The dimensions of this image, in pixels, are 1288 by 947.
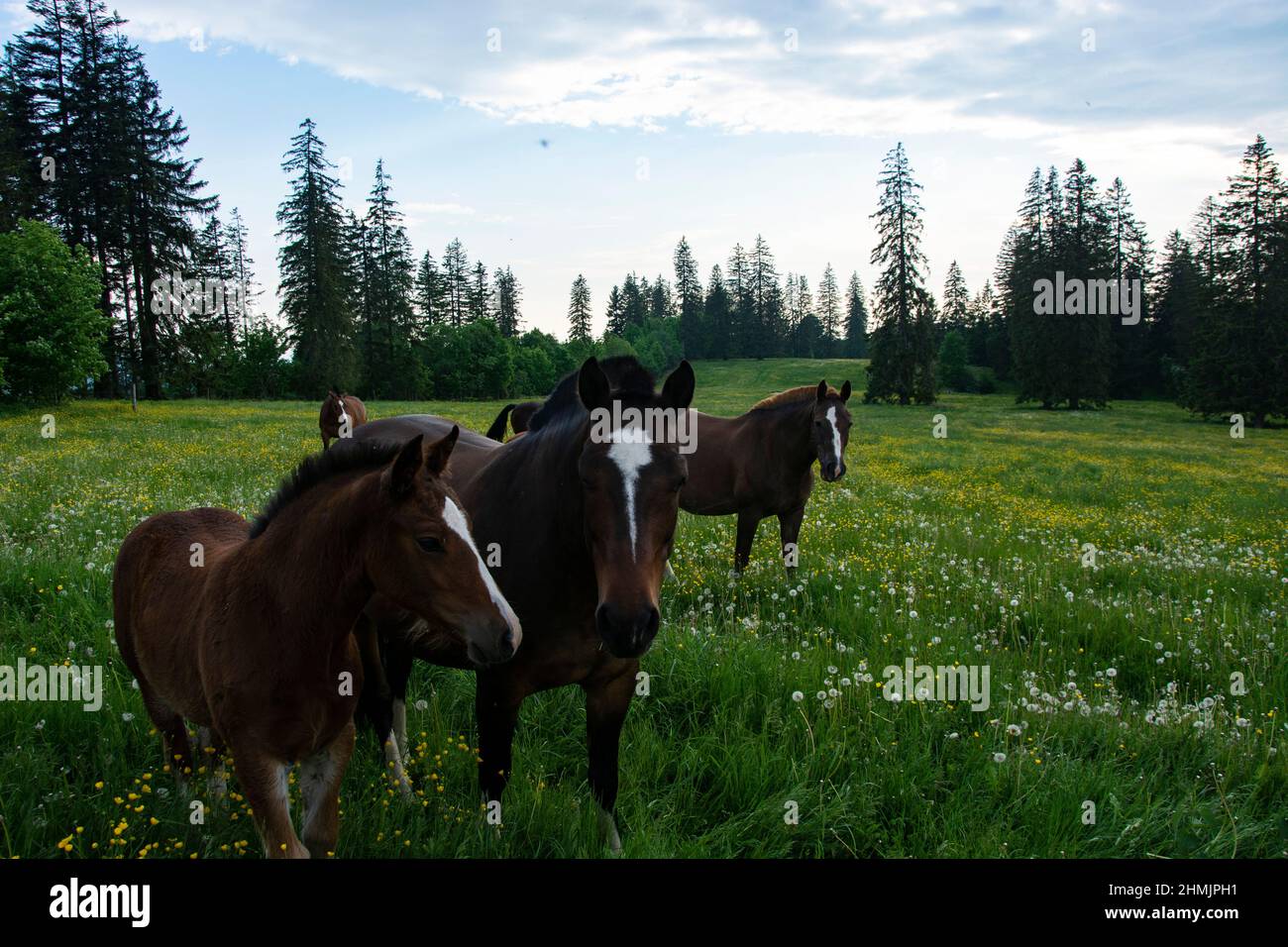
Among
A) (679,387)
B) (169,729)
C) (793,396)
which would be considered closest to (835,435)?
(793,396)

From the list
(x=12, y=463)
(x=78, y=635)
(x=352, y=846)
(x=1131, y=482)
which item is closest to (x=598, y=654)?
(x=352, y=846)

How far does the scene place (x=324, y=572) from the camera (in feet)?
10.1

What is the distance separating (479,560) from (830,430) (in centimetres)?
773

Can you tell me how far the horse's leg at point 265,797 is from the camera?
2.96 metres

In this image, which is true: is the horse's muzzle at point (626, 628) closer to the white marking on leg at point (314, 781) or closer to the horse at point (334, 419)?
the white marking on leg at point (314, 781)

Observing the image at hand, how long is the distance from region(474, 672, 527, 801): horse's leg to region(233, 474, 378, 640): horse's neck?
3.28ft

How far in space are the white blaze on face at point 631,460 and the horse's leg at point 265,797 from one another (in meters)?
1.89

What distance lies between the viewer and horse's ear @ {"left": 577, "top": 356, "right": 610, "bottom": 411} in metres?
3.51

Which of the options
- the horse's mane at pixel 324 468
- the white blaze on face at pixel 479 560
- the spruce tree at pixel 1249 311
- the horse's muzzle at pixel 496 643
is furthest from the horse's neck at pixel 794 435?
the spruce tree at pixel 1249 311

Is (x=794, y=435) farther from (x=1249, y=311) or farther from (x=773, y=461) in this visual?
(x=1249, y=311)

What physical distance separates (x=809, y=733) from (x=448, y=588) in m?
2.82

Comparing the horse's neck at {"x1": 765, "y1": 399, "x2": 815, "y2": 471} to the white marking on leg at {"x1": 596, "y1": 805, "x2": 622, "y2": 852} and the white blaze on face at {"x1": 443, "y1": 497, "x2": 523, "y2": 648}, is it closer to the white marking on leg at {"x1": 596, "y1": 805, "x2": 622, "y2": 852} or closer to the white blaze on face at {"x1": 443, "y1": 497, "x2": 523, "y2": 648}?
the white marking on leg at {"x1": 596, "y1": 805, "x2": 622, "y2": 852}
